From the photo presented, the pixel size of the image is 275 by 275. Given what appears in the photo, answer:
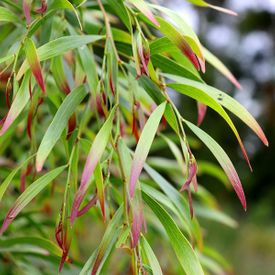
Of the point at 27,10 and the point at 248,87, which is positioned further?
the point at 248,87

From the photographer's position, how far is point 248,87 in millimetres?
6191

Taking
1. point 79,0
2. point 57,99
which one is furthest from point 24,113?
point 79,0

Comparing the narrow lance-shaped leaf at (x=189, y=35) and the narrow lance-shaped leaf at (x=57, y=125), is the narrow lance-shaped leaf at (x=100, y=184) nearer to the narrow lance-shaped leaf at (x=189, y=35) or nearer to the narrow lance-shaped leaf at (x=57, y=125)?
the narrow lance-shaped leaf at (x=57, y=125)

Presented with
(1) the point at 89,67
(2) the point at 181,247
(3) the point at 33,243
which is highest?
(1) the point at 89,67

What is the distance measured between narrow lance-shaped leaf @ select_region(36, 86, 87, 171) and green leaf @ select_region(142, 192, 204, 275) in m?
0.11

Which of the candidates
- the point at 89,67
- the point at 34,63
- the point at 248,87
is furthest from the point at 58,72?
the point at 248,87

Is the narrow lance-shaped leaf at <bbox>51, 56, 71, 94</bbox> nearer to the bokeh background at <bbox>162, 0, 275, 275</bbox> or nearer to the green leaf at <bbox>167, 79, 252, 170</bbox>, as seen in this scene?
the green leaf at <bbox>167, 79, 252, 170</bbox>

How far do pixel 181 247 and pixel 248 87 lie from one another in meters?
5.72

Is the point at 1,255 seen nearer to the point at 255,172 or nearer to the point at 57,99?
the point at 57,99

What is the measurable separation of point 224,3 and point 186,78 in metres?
5.47

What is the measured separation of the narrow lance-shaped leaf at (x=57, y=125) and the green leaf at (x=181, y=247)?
0.35 feet

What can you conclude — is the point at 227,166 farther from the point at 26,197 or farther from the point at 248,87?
the point at 248,87

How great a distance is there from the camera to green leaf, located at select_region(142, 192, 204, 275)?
0.58 m

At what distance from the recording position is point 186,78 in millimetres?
699
